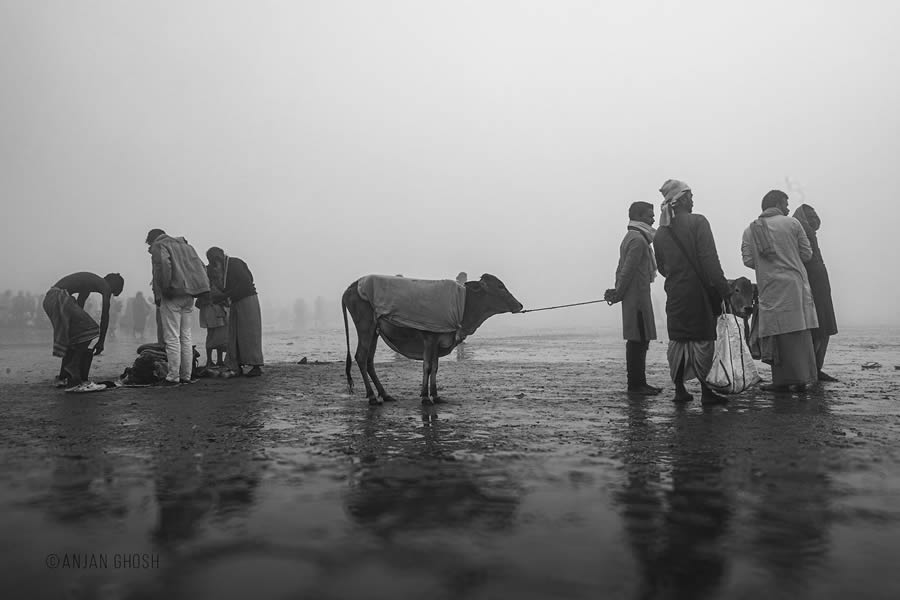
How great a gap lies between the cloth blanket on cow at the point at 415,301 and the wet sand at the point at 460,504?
1215 millimetres

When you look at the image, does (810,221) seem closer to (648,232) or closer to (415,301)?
(648,232)

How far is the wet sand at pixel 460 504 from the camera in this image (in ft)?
6.24

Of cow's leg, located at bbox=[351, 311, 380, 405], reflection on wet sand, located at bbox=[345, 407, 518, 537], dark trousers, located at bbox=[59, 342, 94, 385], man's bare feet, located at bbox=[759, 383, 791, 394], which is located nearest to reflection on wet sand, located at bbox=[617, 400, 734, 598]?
reflection on wet sand, located at bbox=[345, 407, 518, 537]

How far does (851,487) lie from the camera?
2.81m

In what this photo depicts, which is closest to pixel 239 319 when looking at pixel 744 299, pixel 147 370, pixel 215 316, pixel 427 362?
pixel 215 316

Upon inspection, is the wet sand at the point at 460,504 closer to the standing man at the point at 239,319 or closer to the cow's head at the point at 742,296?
the cow's head at the point at 742,296

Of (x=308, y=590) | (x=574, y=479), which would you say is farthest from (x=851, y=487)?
(x=308, y=590)

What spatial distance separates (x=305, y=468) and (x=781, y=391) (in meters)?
5.59

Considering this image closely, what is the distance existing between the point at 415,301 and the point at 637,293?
2689mm

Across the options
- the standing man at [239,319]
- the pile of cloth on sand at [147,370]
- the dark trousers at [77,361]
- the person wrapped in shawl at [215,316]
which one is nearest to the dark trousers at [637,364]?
the standing man at [239,319]

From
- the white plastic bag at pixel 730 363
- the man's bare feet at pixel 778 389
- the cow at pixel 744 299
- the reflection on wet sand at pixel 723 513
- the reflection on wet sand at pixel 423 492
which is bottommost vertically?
the man's bare feet at pixel 778 389

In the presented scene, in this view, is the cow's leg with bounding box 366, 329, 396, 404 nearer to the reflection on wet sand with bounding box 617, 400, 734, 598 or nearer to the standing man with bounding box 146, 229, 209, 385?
the reflection on wet sand with bounding box 617, 400, 734, 598

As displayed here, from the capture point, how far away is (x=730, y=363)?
567 centimetres

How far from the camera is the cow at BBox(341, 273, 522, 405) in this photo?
628cm
